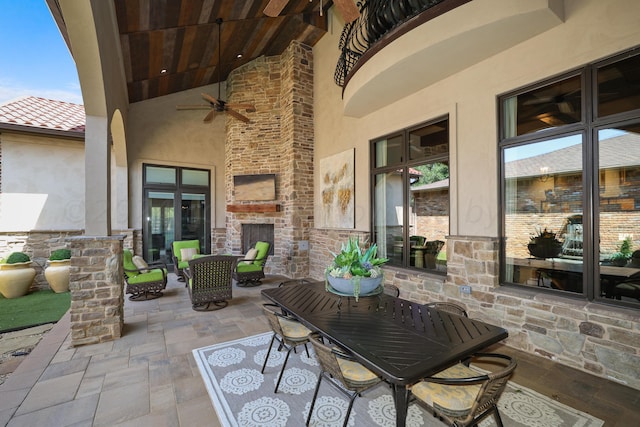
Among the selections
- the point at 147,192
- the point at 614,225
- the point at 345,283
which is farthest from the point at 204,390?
the point at 147,192

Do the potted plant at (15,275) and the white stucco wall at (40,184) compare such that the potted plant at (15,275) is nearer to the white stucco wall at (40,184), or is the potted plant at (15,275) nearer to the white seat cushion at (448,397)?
the white stucco wall at (40,184)

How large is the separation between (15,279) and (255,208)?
16.8 feet

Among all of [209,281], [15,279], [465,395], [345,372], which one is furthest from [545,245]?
[15,279]

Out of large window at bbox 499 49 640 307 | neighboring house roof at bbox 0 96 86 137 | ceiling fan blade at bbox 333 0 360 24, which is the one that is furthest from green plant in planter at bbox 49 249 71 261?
large window at bbox 499 49 640 307

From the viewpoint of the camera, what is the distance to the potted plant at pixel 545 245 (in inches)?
127

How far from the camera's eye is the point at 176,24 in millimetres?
5211

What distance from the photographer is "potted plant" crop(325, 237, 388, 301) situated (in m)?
2.53

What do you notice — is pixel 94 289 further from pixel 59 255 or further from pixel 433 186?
pixel 433 186

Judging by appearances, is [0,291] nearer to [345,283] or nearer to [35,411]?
[35,411]

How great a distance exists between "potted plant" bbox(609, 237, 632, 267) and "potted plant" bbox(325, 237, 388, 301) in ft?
7.62

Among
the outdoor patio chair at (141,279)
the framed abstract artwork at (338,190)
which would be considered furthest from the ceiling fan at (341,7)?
the outdoor patio chair at (141,279)

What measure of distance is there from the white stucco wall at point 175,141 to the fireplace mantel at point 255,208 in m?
1.41

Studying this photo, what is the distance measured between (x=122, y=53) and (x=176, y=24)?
1353 millimetres

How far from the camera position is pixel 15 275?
19.1 ft
